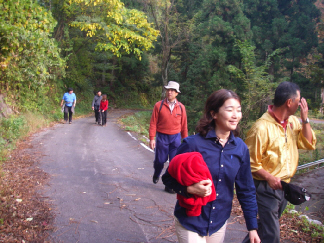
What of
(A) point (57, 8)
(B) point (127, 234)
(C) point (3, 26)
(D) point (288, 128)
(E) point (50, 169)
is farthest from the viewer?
(A) point (57, 8)

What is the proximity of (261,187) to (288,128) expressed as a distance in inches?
29.6

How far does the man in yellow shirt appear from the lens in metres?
3.12

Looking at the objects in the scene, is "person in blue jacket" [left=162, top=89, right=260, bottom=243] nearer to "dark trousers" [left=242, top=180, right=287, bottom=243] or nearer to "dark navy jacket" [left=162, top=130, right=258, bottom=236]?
"dark navy jacket" [left=162, top=130, right=258, bottom=236]

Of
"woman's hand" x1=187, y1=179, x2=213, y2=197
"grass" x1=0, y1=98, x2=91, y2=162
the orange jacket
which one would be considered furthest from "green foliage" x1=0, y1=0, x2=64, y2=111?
"woman's hand" x1=187, y1=179, x2=213, y2=197

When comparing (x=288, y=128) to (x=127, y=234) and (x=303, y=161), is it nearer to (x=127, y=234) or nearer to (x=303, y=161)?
(x=127, y=234)

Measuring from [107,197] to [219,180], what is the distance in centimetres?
389

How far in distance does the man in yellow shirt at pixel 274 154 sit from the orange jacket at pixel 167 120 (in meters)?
2.91

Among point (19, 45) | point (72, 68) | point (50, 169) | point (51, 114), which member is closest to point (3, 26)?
point (19, 45)

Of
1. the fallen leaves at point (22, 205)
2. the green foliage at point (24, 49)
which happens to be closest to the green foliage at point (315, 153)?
the green foliage at point (24, 49)

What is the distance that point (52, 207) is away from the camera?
17.5 ft

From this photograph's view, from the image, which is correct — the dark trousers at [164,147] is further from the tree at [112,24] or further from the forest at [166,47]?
the tree at [112,24]

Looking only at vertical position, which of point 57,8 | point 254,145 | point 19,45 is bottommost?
point 254,145

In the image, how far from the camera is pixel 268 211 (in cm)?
313

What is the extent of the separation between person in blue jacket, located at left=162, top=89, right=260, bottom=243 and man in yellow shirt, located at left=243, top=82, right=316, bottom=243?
0.51 meters
